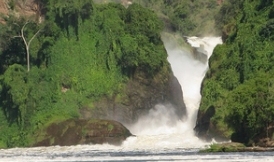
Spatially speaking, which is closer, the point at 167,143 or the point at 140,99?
the point at 167,143

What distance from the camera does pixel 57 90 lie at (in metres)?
100

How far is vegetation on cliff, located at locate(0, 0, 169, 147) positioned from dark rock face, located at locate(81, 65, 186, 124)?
54cm

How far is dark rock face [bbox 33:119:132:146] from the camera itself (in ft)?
289

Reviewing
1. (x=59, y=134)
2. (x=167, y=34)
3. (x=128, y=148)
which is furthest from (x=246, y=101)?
(x=167, y=34)

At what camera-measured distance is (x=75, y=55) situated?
4035 inches

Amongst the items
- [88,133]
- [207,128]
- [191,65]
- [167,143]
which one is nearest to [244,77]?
[207,128]

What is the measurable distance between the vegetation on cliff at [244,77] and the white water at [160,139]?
13.1 feet

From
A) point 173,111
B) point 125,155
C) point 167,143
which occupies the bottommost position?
point 125,155

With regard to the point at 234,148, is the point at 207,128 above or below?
above

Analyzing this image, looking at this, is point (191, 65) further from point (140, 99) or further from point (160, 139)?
point (160, 139)

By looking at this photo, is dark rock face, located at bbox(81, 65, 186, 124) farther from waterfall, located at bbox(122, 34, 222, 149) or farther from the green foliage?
the green foliage

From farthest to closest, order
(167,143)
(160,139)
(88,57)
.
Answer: (88,57)
(160,139)
(167,143)

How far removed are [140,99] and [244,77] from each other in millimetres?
14311

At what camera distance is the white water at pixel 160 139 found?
239 ft
